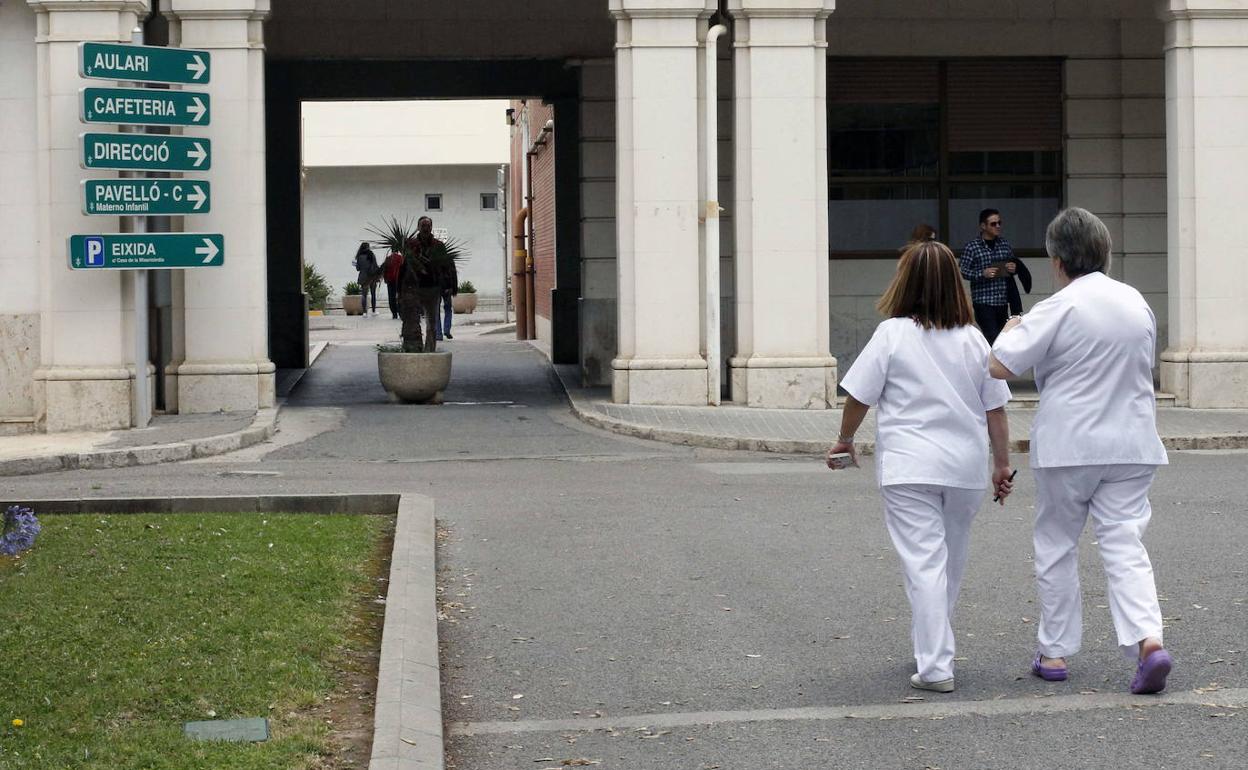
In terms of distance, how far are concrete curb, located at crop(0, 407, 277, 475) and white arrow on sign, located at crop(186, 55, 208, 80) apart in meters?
3.44

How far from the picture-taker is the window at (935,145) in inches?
822

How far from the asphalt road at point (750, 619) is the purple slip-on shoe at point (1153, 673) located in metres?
0.05

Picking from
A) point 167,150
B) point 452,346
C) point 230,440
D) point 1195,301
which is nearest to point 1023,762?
point 230,440

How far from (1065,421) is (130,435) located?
11.3m

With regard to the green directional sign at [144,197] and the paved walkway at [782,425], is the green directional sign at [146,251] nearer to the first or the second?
the green directional sign at [144,197]

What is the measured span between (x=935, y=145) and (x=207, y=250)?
28.0 feet

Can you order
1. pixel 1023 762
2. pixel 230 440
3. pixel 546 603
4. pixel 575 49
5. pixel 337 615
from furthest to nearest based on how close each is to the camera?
pixel 575 49, pixel 230 440, pixel 546 603, pixel 337 615, pixel 1023 762

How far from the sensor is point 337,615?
7.46 m

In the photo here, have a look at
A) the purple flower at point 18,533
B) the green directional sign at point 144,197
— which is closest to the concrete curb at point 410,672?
the purple flower at point 18,533

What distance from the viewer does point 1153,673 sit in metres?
6.18

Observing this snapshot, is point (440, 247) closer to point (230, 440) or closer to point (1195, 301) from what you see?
point (230, 440)

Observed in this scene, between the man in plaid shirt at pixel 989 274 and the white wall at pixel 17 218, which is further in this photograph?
the man in plaid shirt at pixel 989 274

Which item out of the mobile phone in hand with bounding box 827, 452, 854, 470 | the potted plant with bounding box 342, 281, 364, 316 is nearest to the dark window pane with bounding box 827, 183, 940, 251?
the mobile phone in hand with bounding box 827, 452, 854, 470

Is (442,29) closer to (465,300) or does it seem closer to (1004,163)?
(1004,163)
